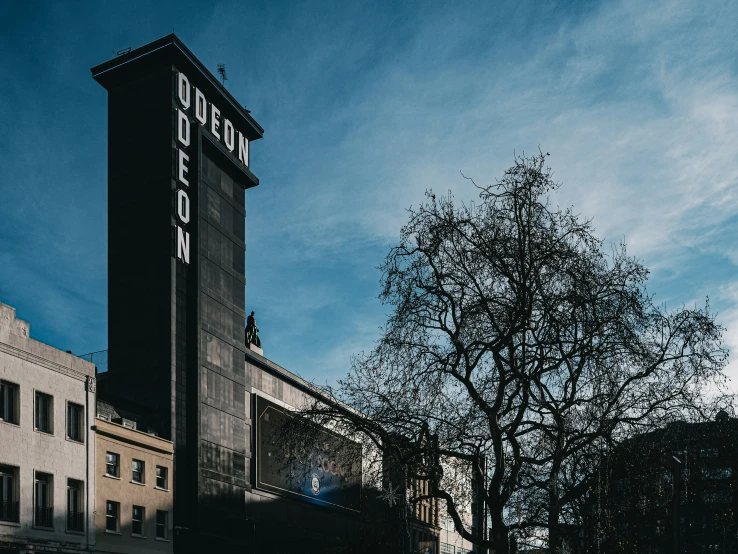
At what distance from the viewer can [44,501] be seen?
4356 cm

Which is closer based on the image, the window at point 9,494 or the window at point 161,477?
the window at point 9,494

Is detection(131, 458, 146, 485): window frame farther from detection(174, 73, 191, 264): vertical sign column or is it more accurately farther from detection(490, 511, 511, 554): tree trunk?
detection(490, 511, 511, 554): tree trunk

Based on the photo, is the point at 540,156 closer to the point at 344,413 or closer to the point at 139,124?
the point at 344,413

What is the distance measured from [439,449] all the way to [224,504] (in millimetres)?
44321

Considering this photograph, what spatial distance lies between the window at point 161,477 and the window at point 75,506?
9888mm

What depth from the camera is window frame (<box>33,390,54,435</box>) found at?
43500 millimetres

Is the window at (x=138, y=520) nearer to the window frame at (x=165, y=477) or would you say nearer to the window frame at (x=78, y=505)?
the window frame at (x=165, y=477)

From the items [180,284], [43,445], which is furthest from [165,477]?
[43,445]

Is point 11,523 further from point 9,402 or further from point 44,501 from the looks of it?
point 9,402

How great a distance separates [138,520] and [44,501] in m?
10.1

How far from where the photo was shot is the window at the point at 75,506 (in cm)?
4544

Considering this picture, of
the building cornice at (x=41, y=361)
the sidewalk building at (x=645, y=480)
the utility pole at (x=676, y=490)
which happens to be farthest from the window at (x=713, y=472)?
the building cornice at (x=41, y=361)

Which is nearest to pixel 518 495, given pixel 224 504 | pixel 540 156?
pixel 540 156

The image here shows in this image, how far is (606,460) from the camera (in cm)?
2238
